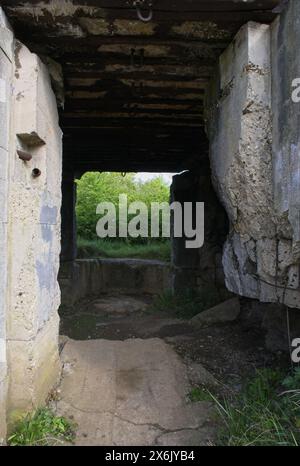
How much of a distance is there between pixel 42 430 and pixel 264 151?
257 cm

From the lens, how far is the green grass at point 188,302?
6.50 metres

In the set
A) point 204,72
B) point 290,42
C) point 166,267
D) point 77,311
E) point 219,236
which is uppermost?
point 204,72

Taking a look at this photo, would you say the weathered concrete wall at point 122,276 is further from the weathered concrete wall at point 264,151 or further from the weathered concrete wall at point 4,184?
the weathered concrete wall at point 4,184

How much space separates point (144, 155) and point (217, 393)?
449 centimetres

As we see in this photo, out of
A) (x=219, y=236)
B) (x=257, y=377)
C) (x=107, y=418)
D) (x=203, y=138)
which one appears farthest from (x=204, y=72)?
(x=219, y=236)

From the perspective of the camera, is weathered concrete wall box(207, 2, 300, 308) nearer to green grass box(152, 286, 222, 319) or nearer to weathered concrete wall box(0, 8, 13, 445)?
weathered concrete wall box(0, 8, 13, 445)

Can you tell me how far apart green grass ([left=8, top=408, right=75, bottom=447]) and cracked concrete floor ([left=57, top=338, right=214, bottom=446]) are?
0.11 m

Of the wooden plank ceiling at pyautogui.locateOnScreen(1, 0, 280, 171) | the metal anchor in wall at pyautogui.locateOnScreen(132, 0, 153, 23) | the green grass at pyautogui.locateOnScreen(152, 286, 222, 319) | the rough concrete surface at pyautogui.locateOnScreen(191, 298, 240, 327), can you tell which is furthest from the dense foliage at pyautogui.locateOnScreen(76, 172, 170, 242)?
the metal anchor in wall at pyautogui.locateOnScreen(132, 0, 153, 23)

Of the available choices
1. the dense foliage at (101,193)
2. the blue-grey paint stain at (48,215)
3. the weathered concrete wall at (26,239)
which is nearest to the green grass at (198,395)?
the weathered concrete wall at (26,239)

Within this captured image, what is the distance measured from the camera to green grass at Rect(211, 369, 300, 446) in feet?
7.42

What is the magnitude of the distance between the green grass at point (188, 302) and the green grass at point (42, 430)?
404cm

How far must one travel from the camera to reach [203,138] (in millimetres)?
5387
